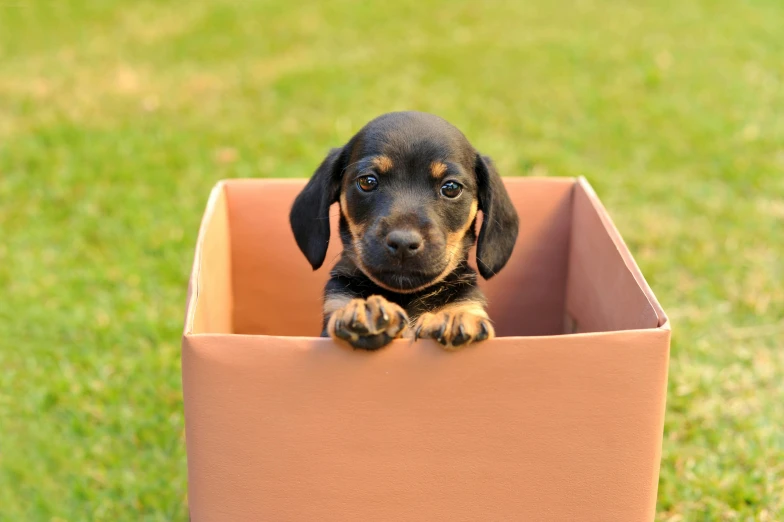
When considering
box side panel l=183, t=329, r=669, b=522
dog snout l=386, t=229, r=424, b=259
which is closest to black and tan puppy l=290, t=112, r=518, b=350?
dog snout l=386, t=229, r=424, b=259

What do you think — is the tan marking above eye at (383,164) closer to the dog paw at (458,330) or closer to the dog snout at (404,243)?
the dog snout at (404,243)

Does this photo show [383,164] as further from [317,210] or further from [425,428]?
[425,428]

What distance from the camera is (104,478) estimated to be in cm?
348

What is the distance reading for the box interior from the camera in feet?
10.4

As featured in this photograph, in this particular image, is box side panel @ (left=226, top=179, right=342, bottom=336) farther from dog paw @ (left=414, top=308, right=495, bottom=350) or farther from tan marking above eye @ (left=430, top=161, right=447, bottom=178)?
dog paw @ (left=414, top=308, right=495, bottom=350)

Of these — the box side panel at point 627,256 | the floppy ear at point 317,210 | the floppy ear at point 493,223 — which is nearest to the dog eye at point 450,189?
the floppy ear at point 493,223

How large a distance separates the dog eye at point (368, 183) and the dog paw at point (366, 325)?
691 millimetres

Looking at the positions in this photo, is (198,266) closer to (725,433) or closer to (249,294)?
(249,294)

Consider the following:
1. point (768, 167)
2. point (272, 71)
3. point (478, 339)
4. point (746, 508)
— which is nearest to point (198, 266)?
point (478, 339)

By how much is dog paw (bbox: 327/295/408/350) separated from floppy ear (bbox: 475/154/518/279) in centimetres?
79

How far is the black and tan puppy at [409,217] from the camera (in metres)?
2.62

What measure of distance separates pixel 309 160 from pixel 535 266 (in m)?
2.98

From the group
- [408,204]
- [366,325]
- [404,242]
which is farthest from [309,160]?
[366,325]

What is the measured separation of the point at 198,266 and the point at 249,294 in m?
1.11
